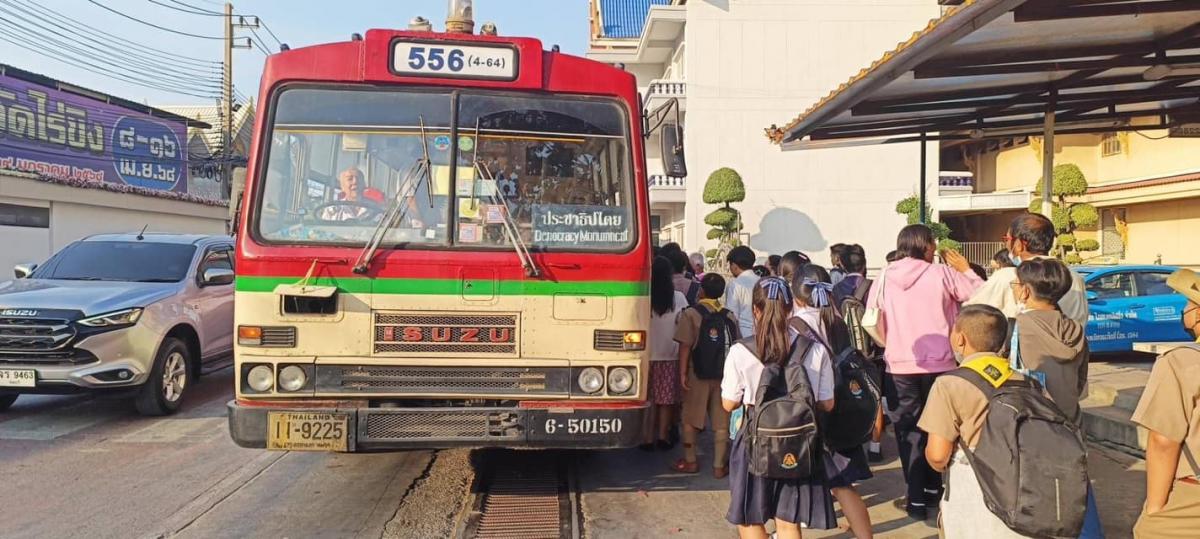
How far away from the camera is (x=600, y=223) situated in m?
4.64

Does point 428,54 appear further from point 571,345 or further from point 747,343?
point 747,343

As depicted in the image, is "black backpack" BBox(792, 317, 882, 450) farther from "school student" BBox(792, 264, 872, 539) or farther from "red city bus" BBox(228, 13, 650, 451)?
"red city bus" BBox(228, 13, 650, 451)

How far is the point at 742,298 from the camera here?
629cm

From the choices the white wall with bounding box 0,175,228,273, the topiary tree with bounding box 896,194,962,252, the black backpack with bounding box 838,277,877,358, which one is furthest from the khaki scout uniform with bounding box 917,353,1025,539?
the white wall with bounding box 0,175,228,273

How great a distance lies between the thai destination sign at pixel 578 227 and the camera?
14.9ft

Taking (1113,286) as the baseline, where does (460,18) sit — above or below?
above

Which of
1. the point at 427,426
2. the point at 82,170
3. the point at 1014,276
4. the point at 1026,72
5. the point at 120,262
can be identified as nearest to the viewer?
the point at 427,426

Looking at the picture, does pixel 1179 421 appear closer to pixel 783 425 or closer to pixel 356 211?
pixel 783 425

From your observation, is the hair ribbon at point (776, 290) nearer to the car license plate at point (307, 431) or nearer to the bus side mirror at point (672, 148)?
the bus side mirror at point (672, 148)

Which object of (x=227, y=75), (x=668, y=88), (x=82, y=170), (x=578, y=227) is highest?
(x=227, y=75)

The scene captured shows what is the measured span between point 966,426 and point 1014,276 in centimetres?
200

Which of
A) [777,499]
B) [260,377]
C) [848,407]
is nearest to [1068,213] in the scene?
[848,407]

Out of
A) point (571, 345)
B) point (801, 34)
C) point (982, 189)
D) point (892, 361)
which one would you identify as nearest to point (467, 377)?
point (571, 345)

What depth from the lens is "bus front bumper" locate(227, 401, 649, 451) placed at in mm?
4266
